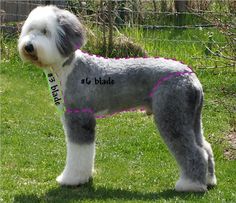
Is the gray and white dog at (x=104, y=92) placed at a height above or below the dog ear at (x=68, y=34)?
below

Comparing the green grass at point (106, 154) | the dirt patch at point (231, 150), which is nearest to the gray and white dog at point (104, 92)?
the green grass at point (106, 154)

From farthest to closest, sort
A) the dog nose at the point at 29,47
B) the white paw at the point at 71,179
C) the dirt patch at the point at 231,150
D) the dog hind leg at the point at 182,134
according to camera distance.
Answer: the dirt patch at the point at 231,150, the white paw at the point at 71,179, the dog hind leg at the point at 182,134, the dog nose at the point at 29,47

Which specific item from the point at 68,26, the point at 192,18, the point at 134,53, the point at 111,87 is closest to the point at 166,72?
the point at 111,87

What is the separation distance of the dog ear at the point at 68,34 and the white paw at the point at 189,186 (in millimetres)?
1556

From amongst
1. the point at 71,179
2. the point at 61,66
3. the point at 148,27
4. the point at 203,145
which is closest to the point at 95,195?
the point at 71,179

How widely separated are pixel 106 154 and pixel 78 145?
3.96ft

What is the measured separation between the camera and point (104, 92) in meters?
5.44

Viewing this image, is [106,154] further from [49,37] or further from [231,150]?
[49,37]

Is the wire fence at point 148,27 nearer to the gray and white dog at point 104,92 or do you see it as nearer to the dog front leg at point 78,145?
the gray and white dog at point 104,92

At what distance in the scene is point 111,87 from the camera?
17.8 ft

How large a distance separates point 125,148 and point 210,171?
4.73ft

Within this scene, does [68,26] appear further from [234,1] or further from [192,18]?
[192,18]

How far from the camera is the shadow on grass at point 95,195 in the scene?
17.1 feet

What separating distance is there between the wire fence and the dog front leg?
4.41 metres
